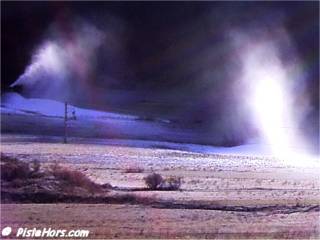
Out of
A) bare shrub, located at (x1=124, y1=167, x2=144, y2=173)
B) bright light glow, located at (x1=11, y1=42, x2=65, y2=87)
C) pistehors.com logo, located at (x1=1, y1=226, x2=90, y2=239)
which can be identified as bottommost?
pistehors.com logo, located at (x1=1, y1=226, x2=90, y2=239)

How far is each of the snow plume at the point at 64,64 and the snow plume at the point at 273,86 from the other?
0.76m

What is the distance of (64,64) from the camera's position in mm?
2939

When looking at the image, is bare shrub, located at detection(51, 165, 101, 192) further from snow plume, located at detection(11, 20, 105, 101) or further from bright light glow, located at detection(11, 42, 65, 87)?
bright light glow, located at detection(11, 42, 65, 87)

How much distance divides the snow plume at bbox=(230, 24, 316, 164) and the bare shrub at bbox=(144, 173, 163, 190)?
608 mm

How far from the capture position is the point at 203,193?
2961 mm

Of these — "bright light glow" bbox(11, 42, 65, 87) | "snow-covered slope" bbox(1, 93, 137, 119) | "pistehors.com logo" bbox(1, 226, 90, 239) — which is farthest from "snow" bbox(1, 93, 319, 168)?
"pistehors.com logo" bbox(1, 226, 90, 239)

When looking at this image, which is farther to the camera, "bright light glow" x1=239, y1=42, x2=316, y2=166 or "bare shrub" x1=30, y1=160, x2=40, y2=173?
"bright light glow" x1=239, y1=42, x2=316, y2=166

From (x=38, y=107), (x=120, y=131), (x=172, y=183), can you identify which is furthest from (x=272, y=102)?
(x=38, y=107)

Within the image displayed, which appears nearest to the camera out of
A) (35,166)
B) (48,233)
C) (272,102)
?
(35,166)

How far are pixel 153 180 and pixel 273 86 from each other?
85cm

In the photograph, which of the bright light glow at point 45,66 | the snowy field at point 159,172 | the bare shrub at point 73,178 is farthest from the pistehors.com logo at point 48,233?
the bright light glow at point 45,66

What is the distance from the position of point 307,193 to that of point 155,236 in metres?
0.82

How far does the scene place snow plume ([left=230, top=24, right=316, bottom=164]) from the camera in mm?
3071

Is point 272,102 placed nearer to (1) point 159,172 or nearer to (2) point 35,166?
(1) point 159,172
